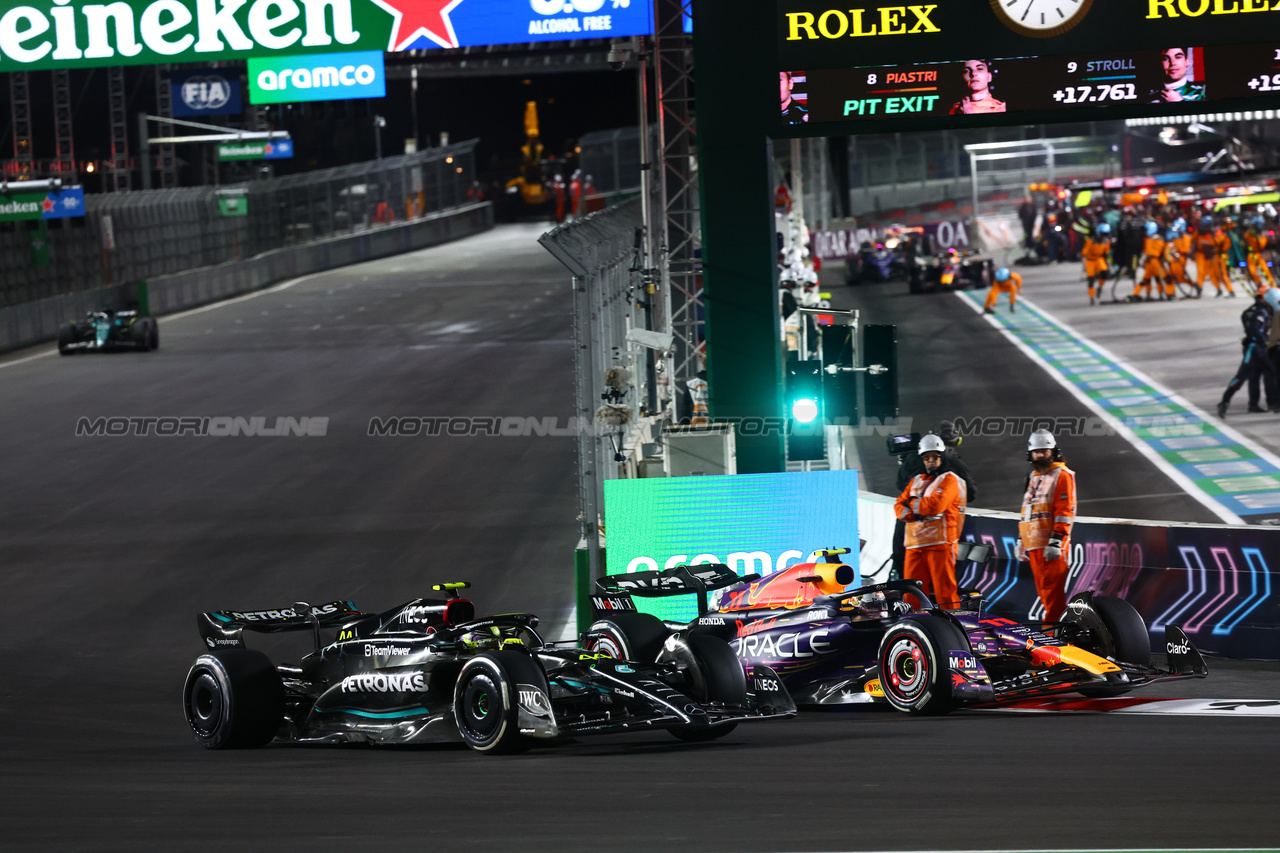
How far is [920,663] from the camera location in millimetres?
8945

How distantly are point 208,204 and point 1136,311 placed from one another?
25196 mm

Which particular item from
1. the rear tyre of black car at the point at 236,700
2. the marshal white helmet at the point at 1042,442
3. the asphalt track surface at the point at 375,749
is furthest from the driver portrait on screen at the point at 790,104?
the rear tyre of black car at the point at 236,700

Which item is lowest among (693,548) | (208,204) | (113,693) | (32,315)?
(113,693)

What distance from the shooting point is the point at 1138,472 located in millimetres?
20547

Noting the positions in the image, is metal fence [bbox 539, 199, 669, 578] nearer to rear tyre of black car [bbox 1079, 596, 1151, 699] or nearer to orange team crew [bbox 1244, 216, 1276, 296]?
rear tyre of black car [bbox 1079, 596, 1151, 699]

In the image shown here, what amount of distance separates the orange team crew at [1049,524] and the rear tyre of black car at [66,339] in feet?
85.9

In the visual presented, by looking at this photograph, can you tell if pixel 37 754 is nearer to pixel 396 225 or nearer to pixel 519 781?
pixel 519 781

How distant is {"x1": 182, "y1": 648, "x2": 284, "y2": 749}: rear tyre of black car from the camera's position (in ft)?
28.5

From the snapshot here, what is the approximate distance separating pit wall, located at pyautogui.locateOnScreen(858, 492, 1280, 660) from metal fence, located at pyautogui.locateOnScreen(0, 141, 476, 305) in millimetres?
30011

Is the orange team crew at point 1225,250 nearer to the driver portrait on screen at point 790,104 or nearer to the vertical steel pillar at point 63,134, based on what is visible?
the driver portrait on screen at point 790,104

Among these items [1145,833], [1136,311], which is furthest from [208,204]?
[1145,833]

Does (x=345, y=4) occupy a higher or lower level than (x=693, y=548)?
higher

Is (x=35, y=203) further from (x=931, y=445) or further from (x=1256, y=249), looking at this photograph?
(x=931, y=445)

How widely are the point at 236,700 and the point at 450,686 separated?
1.22 meters
